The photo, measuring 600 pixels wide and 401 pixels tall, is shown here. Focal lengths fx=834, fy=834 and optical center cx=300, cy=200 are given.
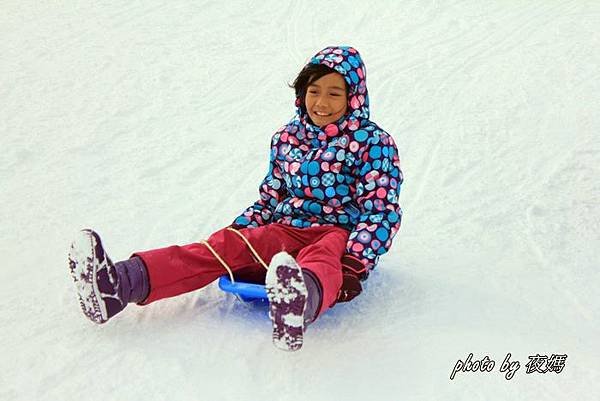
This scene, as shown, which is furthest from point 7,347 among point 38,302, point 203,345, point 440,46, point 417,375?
point 440,46

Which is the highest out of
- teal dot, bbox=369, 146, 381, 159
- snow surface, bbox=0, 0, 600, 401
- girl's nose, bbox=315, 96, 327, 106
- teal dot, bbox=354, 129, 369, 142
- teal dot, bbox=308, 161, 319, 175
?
girl's nose, bbox=315, 96, 327, 106

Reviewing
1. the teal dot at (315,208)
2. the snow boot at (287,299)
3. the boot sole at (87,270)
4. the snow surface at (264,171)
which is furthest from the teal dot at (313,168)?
the boot sole at (87,270)

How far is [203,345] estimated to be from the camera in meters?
2.53

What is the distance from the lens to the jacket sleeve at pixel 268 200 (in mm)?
3076

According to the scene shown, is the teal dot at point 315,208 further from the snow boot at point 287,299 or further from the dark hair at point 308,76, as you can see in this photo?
the snow boot at point 287,299

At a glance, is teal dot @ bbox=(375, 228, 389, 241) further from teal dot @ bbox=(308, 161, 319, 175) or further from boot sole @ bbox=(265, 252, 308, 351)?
boot sole @ bbox=(265, 252, 308, 351)

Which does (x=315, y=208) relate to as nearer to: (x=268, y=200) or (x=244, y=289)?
(x=268, y=200)

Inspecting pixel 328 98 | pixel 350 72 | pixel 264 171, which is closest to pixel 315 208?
pixel 328 98

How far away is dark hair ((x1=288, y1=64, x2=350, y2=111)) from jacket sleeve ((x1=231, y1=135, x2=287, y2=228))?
0.63 ft

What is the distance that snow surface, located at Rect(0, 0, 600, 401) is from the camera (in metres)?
2.41

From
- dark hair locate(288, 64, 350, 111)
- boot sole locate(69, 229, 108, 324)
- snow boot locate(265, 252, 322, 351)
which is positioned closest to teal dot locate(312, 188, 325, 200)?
dark hair locate(288, 64, 350, 111)

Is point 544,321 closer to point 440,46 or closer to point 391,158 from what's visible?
point 391,158

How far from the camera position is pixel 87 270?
2434 millimetres

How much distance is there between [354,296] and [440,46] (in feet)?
12.5
